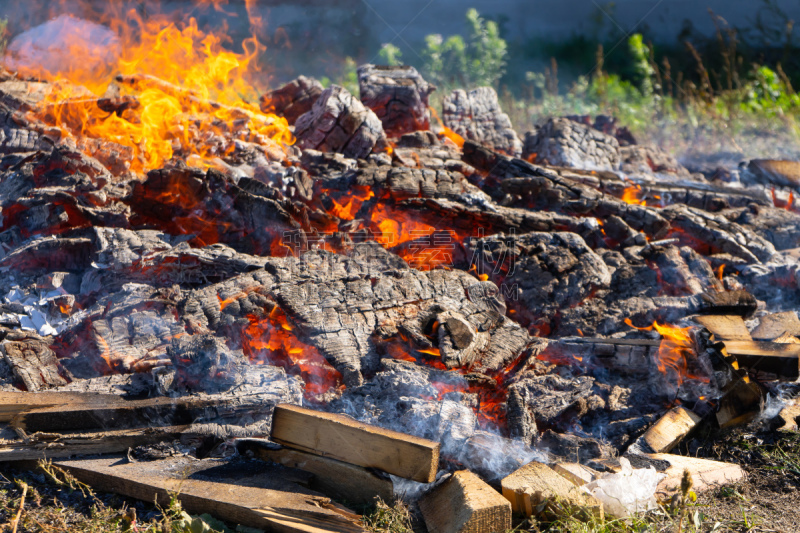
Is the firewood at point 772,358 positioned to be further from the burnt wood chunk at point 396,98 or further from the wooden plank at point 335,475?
the burnt wood chunk at point 396,98

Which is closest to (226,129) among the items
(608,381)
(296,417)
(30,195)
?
(30,195)

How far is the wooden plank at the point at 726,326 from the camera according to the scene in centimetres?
335

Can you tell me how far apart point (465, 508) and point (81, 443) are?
184 centimetres

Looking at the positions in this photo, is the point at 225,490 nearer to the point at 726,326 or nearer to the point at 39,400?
the point at 39,400

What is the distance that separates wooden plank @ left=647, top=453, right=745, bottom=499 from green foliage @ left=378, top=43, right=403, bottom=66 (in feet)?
37.9

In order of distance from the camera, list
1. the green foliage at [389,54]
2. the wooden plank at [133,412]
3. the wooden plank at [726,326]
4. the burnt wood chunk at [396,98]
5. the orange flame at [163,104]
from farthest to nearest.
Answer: the green foliage at [389,54] → the burnt wood chunk at [396,98] → the orange flame at [163,104] → the wooden plank at [726,326] → the wooden plank at [133,412]

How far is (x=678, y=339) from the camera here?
3.43 metres

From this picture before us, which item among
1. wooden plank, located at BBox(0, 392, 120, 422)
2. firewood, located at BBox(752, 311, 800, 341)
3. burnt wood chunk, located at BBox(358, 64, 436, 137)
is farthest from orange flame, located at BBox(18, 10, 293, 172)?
firewood, located at BBox(752, 311, 800, 341)

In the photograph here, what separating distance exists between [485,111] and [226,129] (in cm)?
323

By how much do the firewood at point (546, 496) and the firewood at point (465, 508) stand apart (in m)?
0.13

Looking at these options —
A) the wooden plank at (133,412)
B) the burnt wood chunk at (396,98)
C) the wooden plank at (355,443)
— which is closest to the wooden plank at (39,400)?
the wooden plank at (133,412)

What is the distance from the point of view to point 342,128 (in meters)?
5.53

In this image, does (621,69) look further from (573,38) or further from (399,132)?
(399,132)

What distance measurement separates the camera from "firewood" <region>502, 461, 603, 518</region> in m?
2.21
